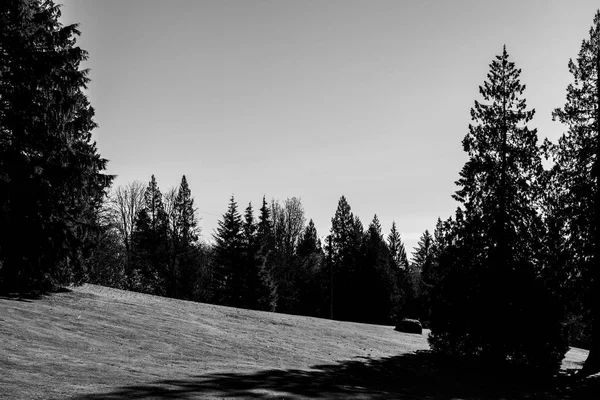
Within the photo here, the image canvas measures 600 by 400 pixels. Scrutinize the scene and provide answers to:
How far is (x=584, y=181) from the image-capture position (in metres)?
27.0

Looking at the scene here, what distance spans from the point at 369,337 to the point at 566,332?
1339 centimetres

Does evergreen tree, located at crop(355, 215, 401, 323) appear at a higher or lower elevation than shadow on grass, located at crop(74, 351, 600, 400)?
higher

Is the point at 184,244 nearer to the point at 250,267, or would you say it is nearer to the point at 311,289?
the point at 250,267

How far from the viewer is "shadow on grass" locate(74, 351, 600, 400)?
1307 centimetres

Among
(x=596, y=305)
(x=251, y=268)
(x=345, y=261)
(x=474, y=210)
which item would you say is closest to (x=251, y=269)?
(x=251, y=268)

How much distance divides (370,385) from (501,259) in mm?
12179

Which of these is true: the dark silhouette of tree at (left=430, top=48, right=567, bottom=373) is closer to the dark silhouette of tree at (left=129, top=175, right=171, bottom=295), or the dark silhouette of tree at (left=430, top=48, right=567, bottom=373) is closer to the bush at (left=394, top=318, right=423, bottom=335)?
the bush at (left=394, top=318, right=423, bottom=335)

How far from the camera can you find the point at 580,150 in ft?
87.9

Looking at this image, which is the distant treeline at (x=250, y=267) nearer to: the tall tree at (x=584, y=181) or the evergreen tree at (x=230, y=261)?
the evergreen tree at (x=230, y=261)

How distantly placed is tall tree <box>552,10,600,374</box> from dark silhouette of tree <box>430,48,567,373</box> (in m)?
1.39

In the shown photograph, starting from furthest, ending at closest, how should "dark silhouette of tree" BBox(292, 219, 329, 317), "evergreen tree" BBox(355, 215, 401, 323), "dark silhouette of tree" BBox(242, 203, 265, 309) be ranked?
"dark silhouette of tree" BBox(292, 219, 329, 317) < "evergreen tree" BBox(355, 215, 401, 323) < "dark silhouette of tree" BBox(242, 203, 265, 309)

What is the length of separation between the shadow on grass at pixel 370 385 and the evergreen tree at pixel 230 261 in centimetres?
3181

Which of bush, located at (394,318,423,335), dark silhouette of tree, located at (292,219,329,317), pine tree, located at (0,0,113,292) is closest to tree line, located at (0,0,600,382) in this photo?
pine tree, located at (0,0,113,292)

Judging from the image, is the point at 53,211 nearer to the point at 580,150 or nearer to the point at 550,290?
the point at 550,290
